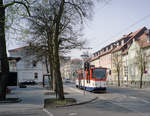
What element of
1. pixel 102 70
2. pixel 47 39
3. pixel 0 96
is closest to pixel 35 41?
pixel 47 39

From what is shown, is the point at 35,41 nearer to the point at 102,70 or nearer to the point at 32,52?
the point at 32,52

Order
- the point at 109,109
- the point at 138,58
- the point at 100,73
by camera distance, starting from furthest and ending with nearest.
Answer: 1. the point at 138,58
2. the point at 100,73
3. the point at 109,109

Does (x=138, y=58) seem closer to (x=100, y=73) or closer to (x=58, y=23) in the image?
(x=100, y=73)

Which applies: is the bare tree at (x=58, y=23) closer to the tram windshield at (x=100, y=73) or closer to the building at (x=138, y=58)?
the tram windshield at (x=100, y=73)

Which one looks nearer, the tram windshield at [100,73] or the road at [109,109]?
the road at [109,109]

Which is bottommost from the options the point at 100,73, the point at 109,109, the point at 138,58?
the point at 109,109

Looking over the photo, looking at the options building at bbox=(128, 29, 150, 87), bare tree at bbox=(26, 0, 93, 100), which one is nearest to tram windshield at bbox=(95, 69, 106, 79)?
bare tree at bbox=(26, 0, 93, 100)

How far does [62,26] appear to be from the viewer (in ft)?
65.8

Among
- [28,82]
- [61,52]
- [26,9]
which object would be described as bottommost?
[28,82]

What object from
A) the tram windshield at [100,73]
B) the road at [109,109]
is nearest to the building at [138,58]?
the tram windshield at [100,73]

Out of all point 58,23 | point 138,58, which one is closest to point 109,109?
point 58,23

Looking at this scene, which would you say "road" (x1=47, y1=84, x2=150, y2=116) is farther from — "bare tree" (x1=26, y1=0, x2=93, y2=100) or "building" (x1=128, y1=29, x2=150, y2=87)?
"building" (x1=128, y1=29, x2=150, y2=87)

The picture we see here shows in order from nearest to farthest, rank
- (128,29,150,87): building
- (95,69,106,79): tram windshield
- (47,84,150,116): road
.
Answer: (47,84,150,116): road, (95,69,106,79): tram windshield, (128,29,150,87): building

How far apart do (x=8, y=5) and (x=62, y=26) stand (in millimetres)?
7170
